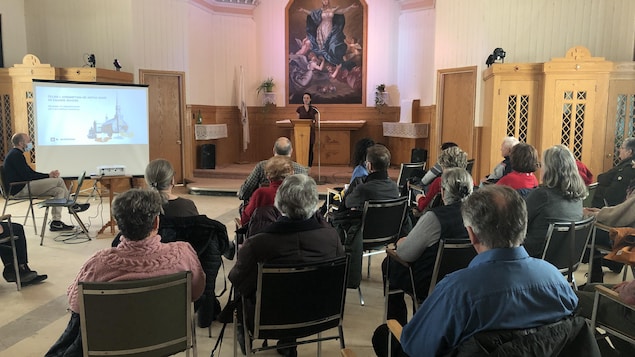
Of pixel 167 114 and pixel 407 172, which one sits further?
pixel 167 114

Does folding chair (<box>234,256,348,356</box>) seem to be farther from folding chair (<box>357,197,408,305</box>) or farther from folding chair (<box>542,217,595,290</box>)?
folding chair (<box>542,217,595,290</box>)

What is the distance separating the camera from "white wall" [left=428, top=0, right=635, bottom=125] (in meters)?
8.09

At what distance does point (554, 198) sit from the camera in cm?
323

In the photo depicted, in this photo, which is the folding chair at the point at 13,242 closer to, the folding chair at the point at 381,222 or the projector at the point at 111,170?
the projector at the point at 111,170

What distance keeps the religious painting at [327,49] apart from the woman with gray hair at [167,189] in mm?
8055

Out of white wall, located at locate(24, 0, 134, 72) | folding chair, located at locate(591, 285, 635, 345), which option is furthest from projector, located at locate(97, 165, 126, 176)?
folding chair, located at locate(591, 285, 635, 345)

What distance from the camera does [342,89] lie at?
11.3 meters

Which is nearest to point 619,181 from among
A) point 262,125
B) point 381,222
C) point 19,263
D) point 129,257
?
point 381,222

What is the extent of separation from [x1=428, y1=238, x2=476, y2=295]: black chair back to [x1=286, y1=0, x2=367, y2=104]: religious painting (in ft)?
28.6

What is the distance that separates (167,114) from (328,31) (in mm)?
4021

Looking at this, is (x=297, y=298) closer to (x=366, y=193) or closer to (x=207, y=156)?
(x=366, y=193)

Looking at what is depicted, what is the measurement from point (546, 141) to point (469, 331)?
6593 mm

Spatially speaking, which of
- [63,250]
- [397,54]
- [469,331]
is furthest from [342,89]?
[469,331]

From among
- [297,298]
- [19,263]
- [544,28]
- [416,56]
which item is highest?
[544,28]
